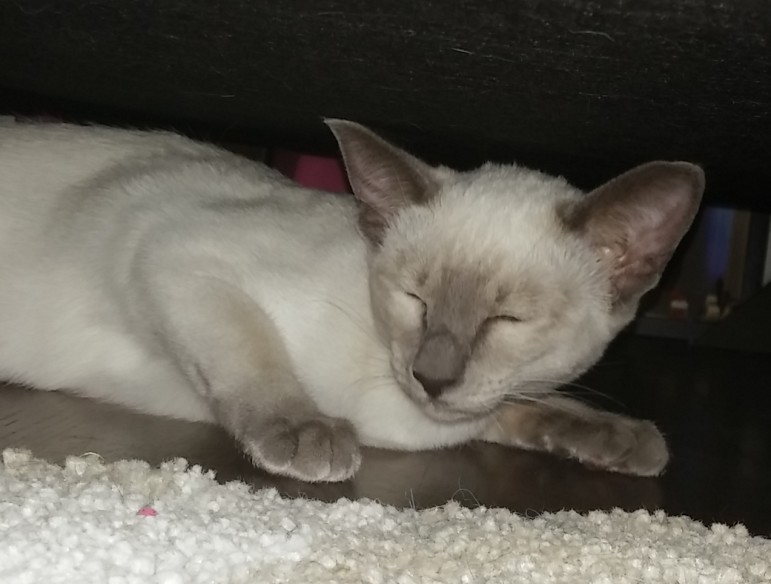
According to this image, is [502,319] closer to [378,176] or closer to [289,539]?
[378,176]

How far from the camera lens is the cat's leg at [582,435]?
64.3 inches

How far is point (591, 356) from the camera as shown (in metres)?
1.54

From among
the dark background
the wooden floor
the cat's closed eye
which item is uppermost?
the dark background

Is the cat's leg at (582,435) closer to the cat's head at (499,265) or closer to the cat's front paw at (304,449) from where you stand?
the cat's head at (499,265)

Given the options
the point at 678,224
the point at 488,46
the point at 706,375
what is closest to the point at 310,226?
the point at 488,46

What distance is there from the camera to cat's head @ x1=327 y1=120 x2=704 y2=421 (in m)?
1.40

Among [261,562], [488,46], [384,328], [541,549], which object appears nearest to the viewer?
[261,562]

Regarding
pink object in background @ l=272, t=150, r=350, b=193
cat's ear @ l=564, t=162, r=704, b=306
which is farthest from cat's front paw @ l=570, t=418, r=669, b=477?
pink object in background @ l=272, t=150, r=350, b=193

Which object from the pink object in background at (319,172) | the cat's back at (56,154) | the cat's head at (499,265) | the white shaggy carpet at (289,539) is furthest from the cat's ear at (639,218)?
the pink object in background at (319,172)

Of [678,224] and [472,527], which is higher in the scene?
[678,224]

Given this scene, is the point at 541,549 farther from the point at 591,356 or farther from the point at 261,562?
the point at 591,356

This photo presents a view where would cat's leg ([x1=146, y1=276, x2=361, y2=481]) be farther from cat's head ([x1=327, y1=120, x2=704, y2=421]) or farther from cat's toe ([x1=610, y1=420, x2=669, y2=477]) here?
cat's toe ([x1=610, y1=420, x2=669, y2=477])

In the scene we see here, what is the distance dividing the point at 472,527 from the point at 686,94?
33.8 inches

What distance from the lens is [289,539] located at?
3.34 feet
